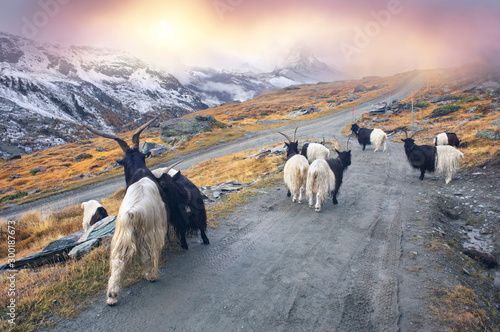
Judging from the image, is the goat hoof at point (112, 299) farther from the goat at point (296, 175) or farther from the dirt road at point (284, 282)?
the goat at point (296, 175)

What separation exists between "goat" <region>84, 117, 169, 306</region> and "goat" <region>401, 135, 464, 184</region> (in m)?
10.8

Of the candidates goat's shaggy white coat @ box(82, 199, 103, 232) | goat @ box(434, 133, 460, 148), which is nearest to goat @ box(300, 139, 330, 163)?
goat @ box(434, 133, 460, 148)

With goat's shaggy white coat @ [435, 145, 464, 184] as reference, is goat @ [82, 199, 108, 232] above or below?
above

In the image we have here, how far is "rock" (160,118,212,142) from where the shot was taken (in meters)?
35.6

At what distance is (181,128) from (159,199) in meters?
33.5

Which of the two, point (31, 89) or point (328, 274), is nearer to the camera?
point (328, 274)

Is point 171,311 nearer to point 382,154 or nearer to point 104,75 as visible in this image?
point 382,154

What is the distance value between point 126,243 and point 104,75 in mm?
120653

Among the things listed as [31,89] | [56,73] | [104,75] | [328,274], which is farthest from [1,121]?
[328,274]

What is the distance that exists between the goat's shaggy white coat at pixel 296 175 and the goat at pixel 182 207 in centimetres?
362

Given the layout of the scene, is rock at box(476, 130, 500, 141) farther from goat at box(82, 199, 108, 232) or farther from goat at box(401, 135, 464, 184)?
goat at box(82, 199, 108, 232)

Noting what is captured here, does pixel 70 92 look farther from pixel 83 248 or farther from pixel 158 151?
pixel 83 248

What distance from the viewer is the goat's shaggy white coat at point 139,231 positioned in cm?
379

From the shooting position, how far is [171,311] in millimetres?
3795
